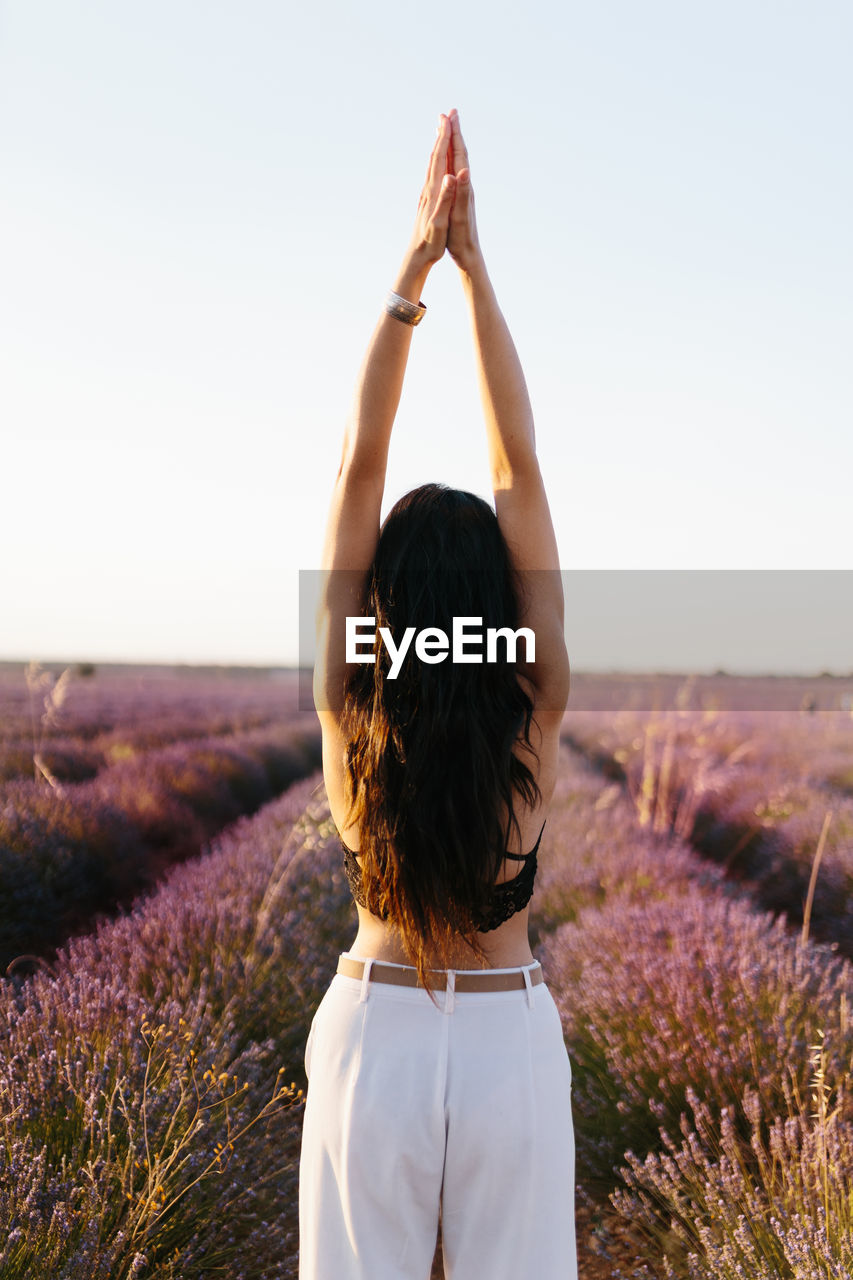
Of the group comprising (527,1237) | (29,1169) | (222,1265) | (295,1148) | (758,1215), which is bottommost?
(295,1148)

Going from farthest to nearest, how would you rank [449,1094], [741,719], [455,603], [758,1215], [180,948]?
1. [741,719]
2. [180,948]
3. [758,1215]
4. [455,603]
5. [449,1094]

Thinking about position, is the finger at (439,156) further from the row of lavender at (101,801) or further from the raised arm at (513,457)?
the row of lavender at (101,801)

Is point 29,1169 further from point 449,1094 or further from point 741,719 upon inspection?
point 741,719

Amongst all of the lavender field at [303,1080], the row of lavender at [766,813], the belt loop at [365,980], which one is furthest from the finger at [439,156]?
the row of lavender at [766,813]

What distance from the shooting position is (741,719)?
2159 centimetres

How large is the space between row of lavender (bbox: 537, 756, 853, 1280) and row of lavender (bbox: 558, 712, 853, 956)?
411 mm

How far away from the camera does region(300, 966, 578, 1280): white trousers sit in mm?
1235

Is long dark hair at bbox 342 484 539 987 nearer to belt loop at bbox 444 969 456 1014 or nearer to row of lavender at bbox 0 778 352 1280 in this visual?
belt loop at bbox 444 969 456 1014

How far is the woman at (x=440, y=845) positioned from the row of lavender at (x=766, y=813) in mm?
1882

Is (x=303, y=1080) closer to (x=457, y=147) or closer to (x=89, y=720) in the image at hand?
(x=457, y=147)

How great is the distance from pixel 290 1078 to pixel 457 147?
115 inches

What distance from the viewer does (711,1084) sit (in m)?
2.86

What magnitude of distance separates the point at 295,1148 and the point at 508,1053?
8.06 ft

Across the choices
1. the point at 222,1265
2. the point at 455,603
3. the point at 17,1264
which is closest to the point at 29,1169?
the point at 17,1264
